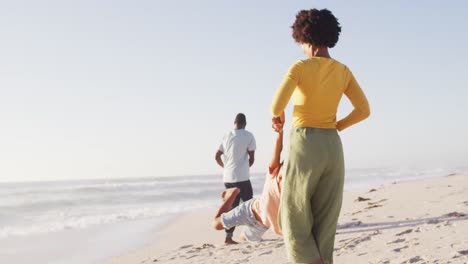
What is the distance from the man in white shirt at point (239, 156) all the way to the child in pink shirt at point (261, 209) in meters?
3.10

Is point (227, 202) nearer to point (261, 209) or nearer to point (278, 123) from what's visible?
point (261, 209)

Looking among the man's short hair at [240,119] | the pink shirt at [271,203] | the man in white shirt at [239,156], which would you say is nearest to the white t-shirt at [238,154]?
the man in white shirt at [239,156]

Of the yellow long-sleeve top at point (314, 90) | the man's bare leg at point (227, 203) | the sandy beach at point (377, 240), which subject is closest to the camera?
the yellow long-sleeve top at point (314, 90)

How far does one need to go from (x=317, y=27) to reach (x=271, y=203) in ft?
4.13

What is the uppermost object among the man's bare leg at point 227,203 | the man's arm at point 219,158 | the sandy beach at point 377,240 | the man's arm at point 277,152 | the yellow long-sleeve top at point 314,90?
the yellow long-sleeve top at point 314,90

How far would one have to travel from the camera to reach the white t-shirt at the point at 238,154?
7688mm

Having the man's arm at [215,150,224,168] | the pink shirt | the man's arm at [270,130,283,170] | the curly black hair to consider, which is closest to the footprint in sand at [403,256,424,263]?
the pink shirt

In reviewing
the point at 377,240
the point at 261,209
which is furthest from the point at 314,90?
the point at 377,240

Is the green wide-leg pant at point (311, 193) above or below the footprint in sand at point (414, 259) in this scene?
above

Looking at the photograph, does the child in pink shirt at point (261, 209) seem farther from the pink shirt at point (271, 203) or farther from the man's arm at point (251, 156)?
the man's arm at point (251, 156)

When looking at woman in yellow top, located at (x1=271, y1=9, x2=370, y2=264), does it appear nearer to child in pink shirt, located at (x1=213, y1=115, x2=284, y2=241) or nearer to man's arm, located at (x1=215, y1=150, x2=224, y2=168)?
child in pink shirt, located at (x1=213, y1=115, x2=284, y2=241)

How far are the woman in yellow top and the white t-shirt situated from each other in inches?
164

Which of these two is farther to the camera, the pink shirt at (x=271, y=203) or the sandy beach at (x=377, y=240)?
the sandy beach at (x=377, y=240)

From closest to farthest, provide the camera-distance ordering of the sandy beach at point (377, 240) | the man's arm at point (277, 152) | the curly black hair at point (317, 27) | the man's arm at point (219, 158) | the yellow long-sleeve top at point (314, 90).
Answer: the yellow long-sleeve top at point (314, 90) → the curly black hair at point (317, 27) → the man's arm at point (277, 152) → the sandy beach at point (377, 240) → the man's arm at point (219, 158)
